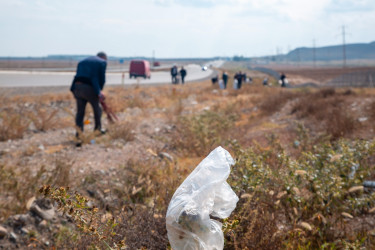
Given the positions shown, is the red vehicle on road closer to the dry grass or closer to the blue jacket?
the blue jacket

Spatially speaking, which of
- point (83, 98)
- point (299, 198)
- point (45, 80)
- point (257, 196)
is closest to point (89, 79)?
point (83, 98)

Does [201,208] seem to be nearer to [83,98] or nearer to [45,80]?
[83,98]

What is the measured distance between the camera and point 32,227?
3.55m

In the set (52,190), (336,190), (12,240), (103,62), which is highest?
(103,62)

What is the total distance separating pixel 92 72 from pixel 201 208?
5427mm

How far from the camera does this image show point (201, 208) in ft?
6.36

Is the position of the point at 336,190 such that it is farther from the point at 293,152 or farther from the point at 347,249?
the point at 293,152

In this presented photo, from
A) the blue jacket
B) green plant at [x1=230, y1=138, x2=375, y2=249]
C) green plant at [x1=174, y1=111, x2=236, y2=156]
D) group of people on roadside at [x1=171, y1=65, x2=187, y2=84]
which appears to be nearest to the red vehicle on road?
group of people on roadside at [x1=171, y1=65, x2=187, y2=84]

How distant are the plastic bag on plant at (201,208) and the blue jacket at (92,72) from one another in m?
5.20

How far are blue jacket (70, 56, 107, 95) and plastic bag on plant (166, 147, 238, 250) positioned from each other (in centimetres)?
520

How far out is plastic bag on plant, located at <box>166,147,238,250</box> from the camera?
1.91 meters

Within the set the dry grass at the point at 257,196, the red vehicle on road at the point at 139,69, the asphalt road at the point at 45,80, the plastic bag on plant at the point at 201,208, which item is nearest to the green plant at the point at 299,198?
the dry grass at the point at 257,196

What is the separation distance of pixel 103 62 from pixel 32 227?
3977 mm

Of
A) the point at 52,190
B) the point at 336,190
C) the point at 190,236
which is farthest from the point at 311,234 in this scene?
the point at 52,190
